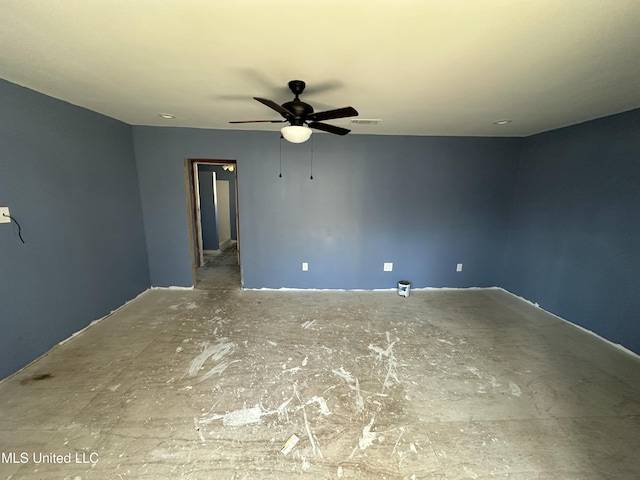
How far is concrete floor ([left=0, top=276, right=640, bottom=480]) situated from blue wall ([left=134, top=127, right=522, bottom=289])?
99 cm

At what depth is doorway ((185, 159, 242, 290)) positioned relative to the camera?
4.08m

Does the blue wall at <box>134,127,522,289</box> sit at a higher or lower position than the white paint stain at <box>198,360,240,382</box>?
higher

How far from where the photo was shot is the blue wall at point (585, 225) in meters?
2.45

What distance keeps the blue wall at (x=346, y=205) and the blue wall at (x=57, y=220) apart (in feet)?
1.90

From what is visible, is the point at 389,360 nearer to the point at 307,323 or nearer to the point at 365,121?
the point at 307,323

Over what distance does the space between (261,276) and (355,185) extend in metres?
1.88

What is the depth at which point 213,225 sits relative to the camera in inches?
237

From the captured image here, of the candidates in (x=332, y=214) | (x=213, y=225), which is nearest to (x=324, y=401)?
(x=332, y=214)

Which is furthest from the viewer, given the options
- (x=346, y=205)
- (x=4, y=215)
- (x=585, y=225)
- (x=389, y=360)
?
(x=346, y=205)

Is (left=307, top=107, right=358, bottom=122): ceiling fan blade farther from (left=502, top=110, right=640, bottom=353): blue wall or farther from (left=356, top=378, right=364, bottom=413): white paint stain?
(left=502, top=110, right=640, bottom=353): blue wall

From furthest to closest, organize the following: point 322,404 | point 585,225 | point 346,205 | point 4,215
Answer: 1. point 346,205
2. point 585,225
3. point 4,215
4. point 322,404

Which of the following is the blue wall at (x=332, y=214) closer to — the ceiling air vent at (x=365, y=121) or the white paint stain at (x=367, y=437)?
the ceiling air vent at (x=365, y=121)

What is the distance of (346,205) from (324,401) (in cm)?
249

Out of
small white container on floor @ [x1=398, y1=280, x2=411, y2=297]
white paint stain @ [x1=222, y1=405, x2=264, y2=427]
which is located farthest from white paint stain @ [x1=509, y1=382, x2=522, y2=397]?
white paint stain @ [x1=222, y1=405, x2=264, y2=427]
